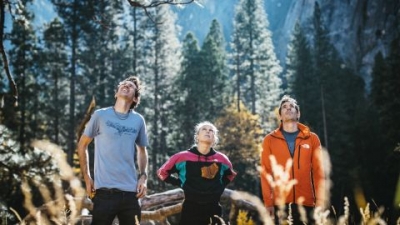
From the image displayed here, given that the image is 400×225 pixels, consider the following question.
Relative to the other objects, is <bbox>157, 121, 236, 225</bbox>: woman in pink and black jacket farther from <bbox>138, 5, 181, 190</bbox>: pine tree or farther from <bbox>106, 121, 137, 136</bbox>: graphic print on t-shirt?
<bbox>138, 5, 181, 190</bbox>: pine tree

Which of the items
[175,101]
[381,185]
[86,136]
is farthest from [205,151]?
[175,101]

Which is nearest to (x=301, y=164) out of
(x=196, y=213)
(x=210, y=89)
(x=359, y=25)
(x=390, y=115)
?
(x=196, y=213)

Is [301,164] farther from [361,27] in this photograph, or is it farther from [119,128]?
[361,27]

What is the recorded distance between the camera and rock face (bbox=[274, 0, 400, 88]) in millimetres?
45156

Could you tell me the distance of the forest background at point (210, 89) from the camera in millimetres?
26469

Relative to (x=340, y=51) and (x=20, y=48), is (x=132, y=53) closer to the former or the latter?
(x=20, y=48)

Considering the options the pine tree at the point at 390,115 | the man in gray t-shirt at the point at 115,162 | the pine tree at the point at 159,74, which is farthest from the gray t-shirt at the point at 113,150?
the pine tree at the point at 159,74

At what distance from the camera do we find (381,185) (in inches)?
1121

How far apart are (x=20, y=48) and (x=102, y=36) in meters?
8.75

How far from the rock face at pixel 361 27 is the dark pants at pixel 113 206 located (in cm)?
4143

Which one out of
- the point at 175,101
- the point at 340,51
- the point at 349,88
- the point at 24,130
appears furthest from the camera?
the point at 340,51

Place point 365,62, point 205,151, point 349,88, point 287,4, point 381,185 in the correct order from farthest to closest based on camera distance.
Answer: point 287,4
point 365,62
point 349,88
point 381,185
point 205,151

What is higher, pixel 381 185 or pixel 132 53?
pixel 132 53

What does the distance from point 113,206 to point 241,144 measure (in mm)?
28324
